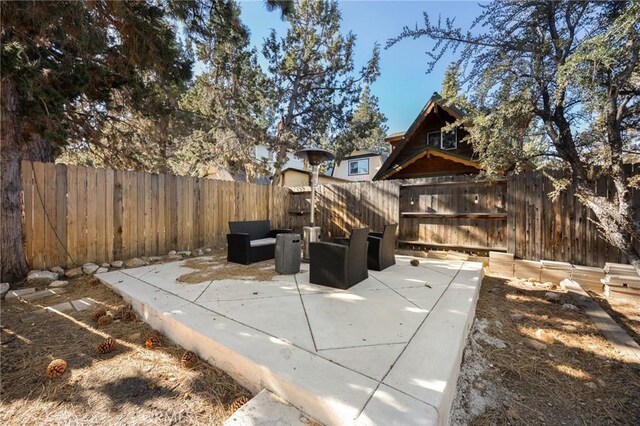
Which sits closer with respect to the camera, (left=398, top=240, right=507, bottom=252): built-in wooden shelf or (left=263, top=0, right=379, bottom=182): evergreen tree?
(left=398, top=240, right=507, bottom=252): built-in wooden shelf

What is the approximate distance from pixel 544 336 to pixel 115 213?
640 cm

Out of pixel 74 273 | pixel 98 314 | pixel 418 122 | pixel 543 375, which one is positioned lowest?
pixel 543 375

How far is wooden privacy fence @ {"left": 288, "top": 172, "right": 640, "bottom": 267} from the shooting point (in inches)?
166

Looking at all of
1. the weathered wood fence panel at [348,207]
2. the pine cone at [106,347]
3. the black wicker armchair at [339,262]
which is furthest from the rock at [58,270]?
the weathered wood fence panel at [348,207]

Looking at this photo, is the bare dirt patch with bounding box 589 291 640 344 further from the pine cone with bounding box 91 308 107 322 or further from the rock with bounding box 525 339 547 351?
the pine cone with bounding box 91 308 107 322

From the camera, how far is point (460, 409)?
1668mm

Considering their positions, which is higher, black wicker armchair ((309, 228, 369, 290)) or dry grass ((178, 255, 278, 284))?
black wicker armchair ((309, 228, 369, 290))

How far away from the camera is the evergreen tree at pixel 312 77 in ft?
29.3

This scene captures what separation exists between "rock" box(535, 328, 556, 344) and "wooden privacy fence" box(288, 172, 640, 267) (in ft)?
7.85

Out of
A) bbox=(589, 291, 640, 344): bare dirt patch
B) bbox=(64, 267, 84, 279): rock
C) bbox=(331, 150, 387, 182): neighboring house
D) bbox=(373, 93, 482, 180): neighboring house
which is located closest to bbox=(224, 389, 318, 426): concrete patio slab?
bbox=(589, 291, 640, 344): bare dirt patch

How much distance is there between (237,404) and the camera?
5.08 ft

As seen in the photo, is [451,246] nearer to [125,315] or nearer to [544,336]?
[544,336]

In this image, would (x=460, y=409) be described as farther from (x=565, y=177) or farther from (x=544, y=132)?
(x=565, y=177)

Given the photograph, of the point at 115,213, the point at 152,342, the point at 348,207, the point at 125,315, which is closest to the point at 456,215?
the point at 348,207
